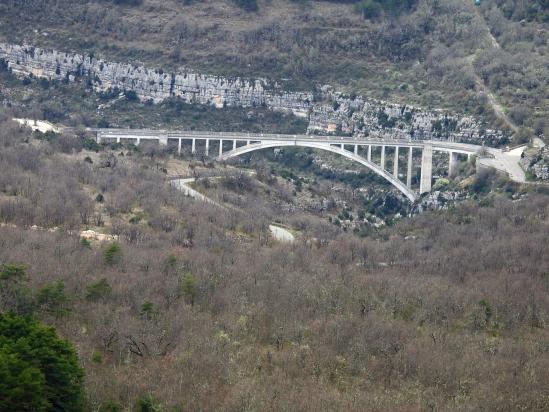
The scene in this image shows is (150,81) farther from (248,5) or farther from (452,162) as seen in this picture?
(452,162)

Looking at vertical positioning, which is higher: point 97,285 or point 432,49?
point 432,49

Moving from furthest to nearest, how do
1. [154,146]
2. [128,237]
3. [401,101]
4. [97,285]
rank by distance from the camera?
[401,101] < [154,146] < [128,237] < [97,285]

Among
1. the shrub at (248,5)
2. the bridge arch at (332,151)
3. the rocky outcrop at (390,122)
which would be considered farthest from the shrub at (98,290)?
the shrub at (248,5)

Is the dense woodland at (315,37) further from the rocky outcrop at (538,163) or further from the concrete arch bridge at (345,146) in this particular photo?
the rocky outcrop at (538,163)

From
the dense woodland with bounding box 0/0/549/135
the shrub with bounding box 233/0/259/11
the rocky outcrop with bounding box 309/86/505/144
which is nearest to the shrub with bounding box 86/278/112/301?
Answer: the rocky outcrop with bounding box 309/86/505/144

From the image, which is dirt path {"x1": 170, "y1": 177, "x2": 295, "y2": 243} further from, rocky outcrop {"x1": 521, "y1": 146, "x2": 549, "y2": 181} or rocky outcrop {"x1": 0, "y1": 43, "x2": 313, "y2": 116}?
rocky outcrop {"x1": 0, "y1": 43, "x2": 313, "y2": 116}

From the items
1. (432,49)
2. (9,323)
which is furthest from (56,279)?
(432,49)

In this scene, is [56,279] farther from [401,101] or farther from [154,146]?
[401,101]
